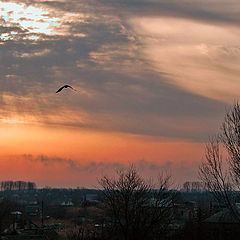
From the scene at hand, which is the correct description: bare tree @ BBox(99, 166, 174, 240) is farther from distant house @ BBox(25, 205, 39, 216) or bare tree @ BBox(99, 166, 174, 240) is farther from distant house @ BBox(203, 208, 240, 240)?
distant house @ BBox(25, 205, 39, 216)

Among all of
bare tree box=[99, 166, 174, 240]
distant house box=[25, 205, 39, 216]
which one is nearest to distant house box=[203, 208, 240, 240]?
bare tree box=[99, 166, 174, 240]

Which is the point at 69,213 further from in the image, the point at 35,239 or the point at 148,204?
the point at 148,204

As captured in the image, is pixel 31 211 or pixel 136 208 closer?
pixel 136 208

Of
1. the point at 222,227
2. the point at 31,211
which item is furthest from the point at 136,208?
the point at 31,211

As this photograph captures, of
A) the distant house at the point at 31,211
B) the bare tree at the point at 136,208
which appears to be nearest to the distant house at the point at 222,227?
the bare tree at the point at 136,208

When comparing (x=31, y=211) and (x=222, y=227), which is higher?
(x=31, y=211)

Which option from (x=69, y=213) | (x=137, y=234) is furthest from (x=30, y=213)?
(x=137, y=234)

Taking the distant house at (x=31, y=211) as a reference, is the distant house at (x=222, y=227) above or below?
below

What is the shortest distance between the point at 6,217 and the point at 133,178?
46.0 meters

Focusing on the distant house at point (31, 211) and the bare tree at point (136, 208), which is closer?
the bare tree at point (136, 208)

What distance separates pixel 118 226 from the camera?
109 ft

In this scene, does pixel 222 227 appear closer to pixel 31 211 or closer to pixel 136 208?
pixel 136 208

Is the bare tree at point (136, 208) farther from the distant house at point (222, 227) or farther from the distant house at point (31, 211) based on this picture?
the distant house at point (31, 211)

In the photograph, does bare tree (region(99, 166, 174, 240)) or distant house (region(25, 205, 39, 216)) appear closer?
bare tree (region(99, 166, 174, 240))
